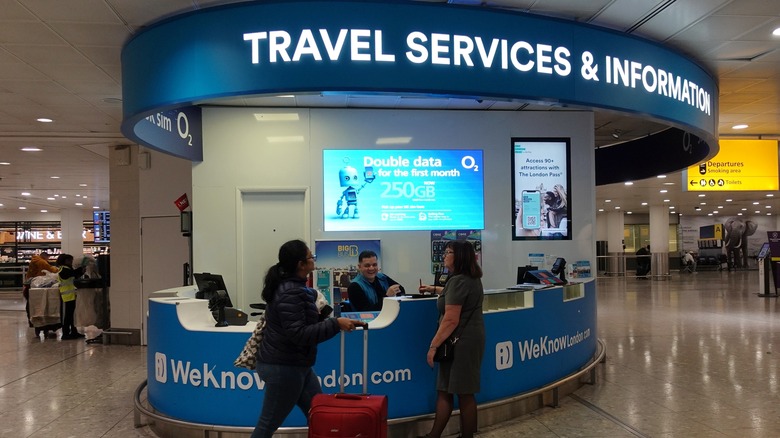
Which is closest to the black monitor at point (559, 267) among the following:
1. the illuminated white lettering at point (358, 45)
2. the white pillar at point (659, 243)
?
the illuminated white lettering at point (358, 45)

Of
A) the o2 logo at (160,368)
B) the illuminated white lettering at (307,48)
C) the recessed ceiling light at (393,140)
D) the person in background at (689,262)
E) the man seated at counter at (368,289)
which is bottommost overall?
the person in background at (689,262)

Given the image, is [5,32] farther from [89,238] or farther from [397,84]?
[89,238]

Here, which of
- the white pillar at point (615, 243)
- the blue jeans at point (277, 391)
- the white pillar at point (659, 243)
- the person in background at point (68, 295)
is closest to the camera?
the blue jeans at point (277, 391)

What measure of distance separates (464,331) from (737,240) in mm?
36291

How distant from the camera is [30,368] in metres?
7.69

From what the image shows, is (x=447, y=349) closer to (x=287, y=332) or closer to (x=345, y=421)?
(x=345, y=421)

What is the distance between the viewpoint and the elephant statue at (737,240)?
34.1m

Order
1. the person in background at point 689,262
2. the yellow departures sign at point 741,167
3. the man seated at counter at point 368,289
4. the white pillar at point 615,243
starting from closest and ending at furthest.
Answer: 1. the man seated at counter at point 368,289
2. the yellow departures sign at point 741,167
3. the white pillar at point 615,243
4. the person in background at point 689,262

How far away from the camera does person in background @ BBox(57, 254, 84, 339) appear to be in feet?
34.7

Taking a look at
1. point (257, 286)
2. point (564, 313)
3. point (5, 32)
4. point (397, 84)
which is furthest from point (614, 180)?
point (5, 32)

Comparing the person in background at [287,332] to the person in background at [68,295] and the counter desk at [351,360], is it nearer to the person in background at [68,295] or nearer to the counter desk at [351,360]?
the counter desk at [351,360]

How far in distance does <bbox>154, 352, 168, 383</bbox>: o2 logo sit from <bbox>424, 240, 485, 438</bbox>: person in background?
2106mm

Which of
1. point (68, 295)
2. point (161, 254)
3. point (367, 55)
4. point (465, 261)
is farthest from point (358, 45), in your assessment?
point (68, 295)

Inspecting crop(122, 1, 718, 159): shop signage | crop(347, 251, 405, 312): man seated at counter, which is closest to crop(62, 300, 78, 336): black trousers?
crop(122, 1, 718, 159): shop signage
